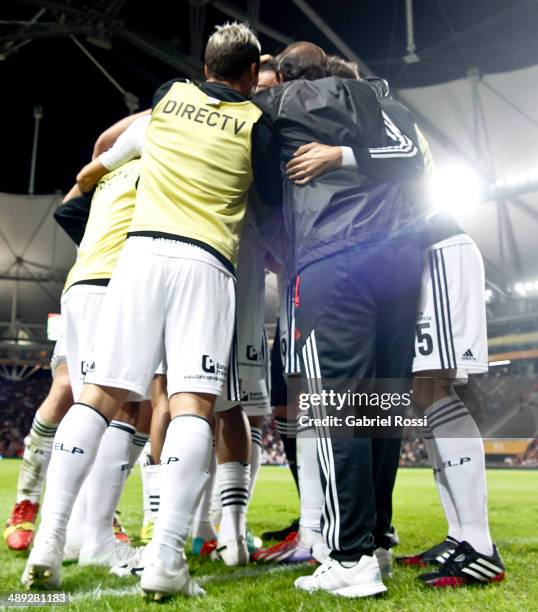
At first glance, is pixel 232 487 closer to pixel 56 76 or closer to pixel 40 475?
pixel 40 475

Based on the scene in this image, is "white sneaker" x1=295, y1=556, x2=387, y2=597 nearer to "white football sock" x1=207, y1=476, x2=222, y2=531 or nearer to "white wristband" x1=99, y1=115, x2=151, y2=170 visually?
"white football sock" x1=207, y1=476, x2=222, y2=531

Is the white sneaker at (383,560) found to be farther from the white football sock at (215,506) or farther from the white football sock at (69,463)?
the white football sock at (215,506)

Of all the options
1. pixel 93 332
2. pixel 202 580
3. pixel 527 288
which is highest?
pixel 527 288

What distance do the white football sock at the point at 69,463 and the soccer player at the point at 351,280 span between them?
0.69m

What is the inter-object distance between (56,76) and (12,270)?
31.8 feet

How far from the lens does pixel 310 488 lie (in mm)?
2496

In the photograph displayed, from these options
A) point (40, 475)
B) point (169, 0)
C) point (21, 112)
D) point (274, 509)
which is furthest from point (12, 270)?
point (40, 475)

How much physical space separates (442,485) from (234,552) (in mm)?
859

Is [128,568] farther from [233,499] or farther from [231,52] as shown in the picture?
[231,52]

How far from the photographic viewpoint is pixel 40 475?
9.40 feet

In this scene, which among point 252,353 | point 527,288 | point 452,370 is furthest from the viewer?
point 527,288

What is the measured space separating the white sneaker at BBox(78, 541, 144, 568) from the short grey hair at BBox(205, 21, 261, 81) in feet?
5.93

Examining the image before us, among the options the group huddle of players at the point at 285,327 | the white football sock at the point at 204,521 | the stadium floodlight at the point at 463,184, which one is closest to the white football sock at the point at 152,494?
the group huddle of players at the point at 285,327

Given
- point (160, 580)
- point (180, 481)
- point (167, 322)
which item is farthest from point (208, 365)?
point (160, 580)
